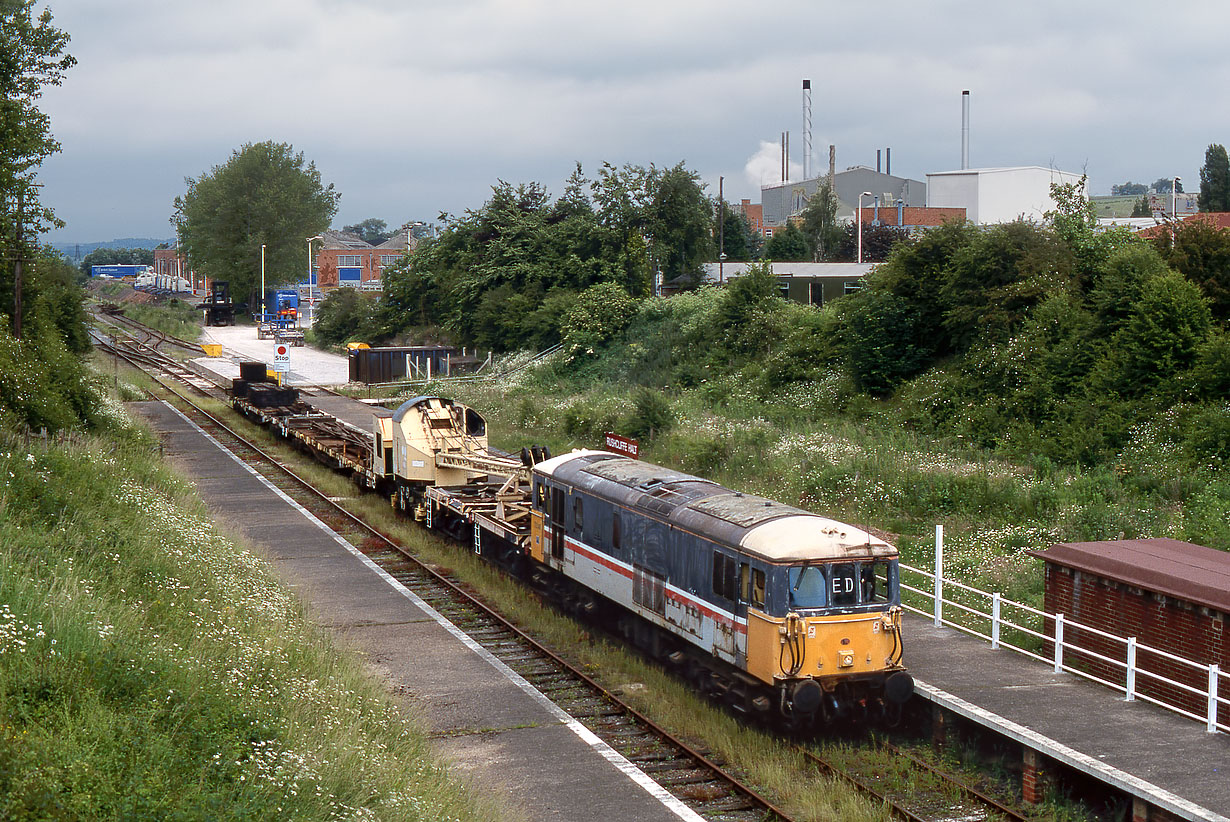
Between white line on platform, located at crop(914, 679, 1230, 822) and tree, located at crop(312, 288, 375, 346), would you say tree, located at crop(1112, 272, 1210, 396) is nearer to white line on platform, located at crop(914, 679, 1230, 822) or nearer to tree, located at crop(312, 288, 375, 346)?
white line on platform, located at crop(914, 679, 1230, 822)

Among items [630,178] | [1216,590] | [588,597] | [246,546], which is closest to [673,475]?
[588,597]

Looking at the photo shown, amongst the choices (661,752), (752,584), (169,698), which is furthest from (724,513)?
(169,698)

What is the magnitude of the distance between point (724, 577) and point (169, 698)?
22.2 feet

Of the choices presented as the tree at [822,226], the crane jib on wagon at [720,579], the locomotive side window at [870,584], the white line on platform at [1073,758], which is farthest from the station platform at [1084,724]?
the tree at [822,226]

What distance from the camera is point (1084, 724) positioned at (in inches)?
485

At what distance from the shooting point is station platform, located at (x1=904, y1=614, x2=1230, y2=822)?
419 inches

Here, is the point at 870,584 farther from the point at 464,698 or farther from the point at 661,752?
the point at 464,698

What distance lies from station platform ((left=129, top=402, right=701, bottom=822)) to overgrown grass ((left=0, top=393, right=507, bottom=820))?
0.73m

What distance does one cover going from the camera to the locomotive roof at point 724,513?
43.5 feet

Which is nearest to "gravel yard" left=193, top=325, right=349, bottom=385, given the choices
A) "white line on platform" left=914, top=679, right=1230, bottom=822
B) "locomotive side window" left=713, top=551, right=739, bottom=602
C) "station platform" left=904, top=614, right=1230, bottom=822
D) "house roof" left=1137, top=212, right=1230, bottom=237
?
"house roof" left=1137, top=212, right=1230, bottom=237

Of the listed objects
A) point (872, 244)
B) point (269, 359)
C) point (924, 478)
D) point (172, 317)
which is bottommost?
point (924, 478)

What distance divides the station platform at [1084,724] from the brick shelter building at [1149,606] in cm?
50

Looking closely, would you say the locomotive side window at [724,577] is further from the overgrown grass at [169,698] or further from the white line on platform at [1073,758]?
the overgrown grass at [169,698]

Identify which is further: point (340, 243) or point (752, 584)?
point (340, 243)
